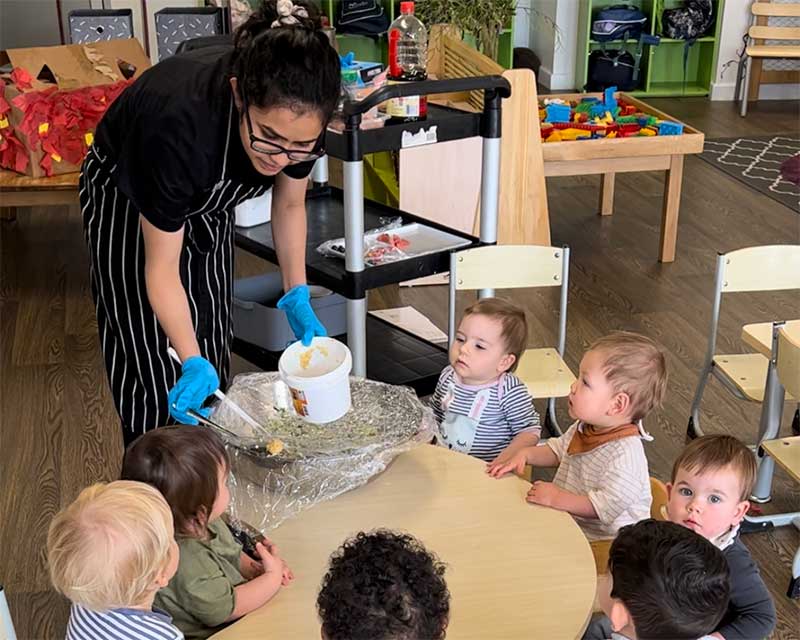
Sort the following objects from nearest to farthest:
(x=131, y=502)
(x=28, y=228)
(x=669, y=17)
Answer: (x=131, y=502)
(x=28, y=228)
(x=669, y=17)

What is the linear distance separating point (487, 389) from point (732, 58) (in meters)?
5.61

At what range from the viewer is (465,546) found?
1476 mm

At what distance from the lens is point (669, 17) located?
685 cm

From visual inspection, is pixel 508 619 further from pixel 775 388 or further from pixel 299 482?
pixel 775 388

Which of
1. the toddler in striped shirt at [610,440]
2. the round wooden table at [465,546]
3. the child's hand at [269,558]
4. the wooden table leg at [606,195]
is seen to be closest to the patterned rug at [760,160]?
the wooden table leg at [606,195]

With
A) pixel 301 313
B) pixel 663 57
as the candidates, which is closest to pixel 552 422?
pixel 301 313

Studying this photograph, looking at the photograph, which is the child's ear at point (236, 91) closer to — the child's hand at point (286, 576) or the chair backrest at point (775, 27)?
the child's hand at point (286, 576)

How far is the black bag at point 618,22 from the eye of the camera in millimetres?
6824

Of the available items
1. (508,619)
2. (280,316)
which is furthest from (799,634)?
(280,316)

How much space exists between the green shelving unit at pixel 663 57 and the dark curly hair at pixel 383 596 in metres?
6.28

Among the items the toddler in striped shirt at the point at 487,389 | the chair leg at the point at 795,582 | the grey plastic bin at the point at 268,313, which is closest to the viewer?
the toddler in striped shirt at the point at 487,389

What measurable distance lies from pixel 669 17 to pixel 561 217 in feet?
Result: 9.43

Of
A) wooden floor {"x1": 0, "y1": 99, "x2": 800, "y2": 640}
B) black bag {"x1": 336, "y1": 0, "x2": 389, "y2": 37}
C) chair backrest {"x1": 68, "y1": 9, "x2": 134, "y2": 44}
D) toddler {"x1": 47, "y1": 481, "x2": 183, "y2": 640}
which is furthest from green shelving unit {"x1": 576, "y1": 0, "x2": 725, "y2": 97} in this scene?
toddler {"x1": 47, "y1": 481, "x2": 183, "y2": 640}

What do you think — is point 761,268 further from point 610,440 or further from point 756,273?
point 610,440
